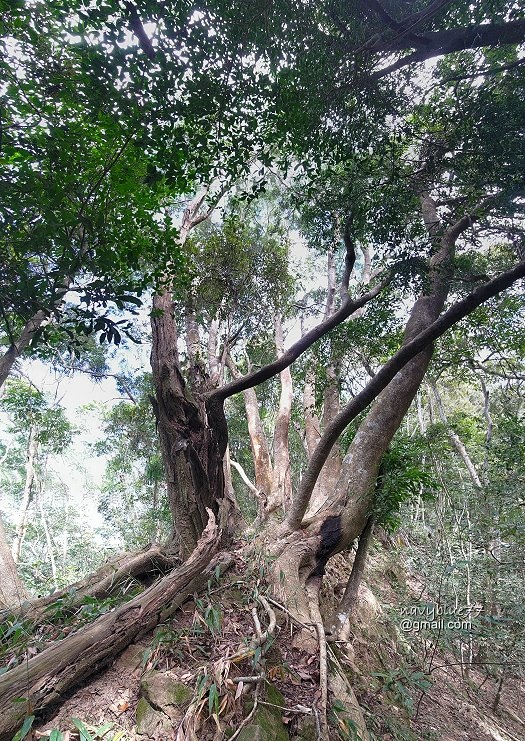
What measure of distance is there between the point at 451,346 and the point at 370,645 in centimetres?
551

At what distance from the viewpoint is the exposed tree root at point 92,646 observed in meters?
2.32

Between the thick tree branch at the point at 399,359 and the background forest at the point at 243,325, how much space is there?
0.03 metres

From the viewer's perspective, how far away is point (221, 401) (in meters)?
4.64

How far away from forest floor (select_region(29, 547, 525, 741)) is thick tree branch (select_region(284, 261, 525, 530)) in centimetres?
144

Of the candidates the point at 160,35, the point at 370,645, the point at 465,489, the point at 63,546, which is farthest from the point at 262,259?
the point at 63,546

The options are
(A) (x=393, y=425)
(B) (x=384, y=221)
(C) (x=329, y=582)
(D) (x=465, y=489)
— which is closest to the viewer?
(B) (x=384, y=221)

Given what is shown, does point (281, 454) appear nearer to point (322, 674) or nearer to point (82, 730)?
point (322, 674)

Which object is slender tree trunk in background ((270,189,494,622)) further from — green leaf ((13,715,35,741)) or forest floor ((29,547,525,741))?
green leaf ((13,715,35,741))

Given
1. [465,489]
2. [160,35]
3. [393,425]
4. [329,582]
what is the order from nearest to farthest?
1. [160,35]
2. [393,425]
3. [329,582]
4. [465,489]

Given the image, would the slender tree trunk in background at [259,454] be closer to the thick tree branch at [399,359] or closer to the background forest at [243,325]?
the background forest at [243,325]

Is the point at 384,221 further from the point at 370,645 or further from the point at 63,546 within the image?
the point at 63,546

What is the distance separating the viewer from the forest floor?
8.45ft

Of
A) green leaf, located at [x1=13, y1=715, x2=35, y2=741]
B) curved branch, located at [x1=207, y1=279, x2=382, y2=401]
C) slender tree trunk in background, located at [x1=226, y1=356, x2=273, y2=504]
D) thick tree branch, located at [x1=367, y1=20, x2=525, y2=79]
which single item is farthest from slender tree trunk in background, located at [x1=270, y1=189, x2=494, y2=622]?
slender tree trunk in background, located at [x1=226, y1=356, x2=273, y2=504]

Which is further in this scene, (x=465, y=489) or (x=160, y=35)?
(x=465, y=489)
